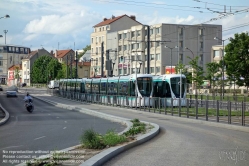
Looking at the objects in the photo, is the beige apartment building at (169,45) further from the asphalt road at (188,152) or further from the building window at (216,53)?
the asphalt road at (188,152)

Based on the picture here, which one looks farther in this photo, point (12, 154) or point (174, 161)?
point (12, 154)

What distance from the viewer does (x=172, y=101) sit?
3195cm

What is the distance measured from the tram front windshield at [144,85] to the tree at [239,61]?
1871cm

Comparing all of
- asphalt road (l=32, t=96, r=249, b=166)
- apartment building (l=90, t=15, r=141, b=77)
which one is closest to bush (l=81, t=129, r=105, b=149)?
asphalt road (l=32, t=96, r=249, b=166)

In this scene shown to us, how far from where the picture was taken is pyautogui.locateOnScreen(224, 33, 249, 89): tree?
189ft

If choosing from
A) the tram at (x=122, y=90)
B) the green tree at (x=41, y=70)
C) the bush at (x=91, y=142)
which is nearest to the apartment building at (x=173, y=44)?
the tram at (x=122, y=90)

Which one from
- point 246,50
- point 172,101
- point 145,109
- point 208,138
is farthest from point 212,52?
point 208,138

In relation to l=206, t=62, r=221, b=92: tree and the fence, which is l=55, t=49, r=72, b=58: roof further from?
the fence

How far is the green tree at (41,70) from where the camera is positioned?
139 metres

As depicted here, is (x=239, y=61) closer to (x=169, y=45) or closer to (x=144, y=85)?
(x=144, y=85)

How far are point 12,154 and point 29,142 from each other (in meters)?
3.77

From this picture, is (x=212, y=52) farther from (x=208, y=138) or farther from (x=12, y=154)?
(x=12, y=154)

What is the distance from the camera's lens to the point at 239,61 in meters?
58.2

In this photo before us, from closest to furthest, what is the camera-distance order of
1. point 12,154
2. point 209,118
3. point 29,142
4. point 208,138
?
point 12,154
point 29,142
point 208,138
point 209,118
